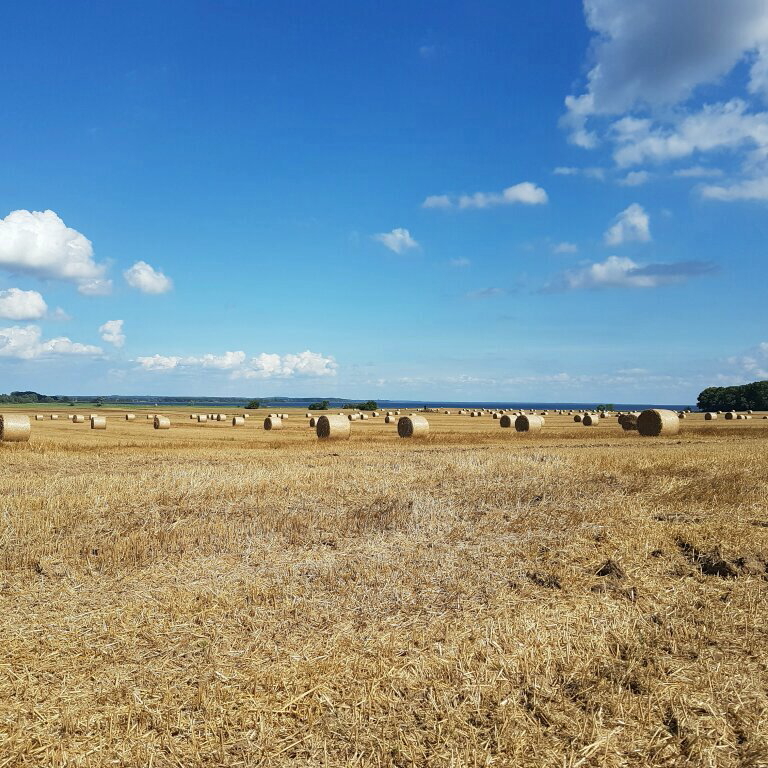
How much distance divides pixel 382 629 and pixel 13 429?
3254cm

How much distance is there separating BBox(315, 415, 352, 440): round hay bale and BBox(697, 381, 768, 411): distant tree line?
3982 inches

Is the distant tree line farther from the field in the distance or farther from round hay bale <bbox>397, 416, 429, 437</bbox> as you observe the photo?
the field in the distance

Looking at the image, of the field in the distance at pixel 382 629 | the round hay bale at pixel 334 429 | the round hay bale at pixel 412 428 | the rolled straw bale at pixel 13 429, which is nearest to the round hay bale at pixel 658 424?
the round hay bale at pixel 412 428

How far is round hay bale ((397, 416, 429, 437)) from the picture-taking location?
3884 centimetres

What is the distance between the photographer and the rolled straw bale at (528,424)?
151ft

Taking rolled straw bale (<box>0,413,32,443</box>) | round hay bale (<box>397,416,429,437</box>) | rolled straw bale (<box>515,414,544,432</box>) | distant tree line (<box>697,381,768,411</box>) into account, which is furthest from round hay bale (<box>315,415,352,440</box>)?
distant tree line (<box>697,381,768,411</box>)

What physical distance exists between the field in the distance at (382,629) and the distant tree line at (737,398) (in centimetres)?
11551

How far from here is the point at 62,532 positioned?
Answer: 9.79 meters

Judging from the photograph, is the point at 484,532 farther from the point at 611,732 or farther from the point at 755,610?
the point at 611,732

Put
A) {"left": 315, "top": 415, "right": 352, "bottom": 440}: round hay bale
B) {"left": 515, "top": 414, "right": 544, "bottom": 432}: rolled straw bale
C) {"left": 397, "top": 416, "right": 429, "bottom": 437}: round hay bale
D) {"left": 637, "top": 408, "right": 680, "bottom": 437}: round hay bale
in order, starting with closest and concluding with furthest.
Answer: {"left": 315, "top": 415, "right": 352, "bottom": 440}: round hay bale < {"left": 637, "top": 408, "right": 680, "bottom": 437}: round hay bale < {"left": 397, "top": 416, "right": 429, "bottom": 437}: round hay bale < {"left": 515, "top": 414, "right": 544, "bottom": 432}: rolled straw bale

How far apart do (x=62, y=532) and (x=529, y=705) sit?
27.6 ft

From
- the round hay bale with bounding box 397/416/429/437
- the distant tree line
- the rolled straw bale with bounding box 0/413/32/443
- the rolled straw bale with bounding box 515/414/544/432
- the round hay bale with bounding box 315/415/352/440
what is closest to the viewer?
the rolled straw bale with bounding box 0/413/32/443

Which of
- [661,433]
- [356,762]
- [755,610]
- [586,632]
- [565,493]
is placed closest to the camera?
[356,762]

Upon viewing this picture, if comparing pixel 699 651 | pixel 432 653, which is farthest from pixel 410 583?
pixel 699 651
